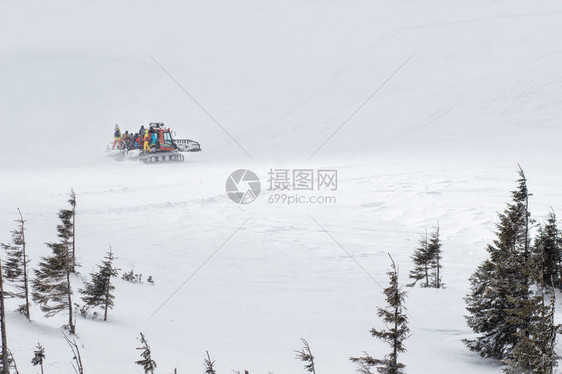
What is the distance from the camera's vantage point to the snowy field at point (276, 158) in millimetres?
14242

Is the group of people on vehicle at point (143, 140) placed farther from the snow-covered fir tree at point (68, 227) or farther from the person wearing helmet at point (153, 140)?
the snow-covered fir tree at point (68, 227)

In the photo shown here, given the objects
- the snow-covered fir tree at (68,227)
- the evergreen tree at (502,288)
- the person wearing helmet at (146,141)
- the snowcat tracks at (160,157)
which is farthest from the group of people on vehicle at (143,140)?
the evergreen tree at (502,288)

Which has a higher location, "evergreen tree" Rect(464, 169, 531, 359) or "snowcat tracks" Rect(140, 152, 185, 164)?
"snowcat tracks" Rect(140, 152, 185, 164)

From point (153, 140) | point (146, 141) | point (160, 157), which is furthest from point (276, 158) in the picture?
point (146, 141)

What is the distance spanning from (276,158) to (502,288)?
3893cm

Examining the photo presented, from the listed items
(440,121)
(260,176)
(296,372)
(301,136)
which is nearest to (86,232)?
(296,372)

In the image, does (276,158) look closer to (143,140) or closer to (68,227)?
(143,140)

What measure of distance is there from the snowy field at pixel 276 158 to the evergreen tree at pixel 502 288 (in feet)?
1.79

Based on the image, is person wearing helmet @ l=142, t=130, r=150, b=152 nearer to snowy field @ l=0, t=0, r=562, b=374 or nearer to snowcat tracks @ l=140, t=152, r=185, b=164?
snowcat tracks @ l=140, t=152, r=185, b=164

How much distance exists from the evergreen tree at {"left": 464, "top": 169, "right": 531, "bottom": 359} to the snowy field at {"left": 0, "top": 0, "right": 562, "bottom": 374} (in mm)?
544

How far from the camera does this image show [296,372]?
12.0m

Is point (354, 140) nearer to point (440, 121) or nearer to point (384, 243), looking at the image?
point (440, 121)

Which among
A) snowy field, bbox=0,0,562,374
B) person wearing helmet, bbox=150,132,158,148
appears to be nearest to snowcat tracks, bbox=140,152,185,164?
person wearing helmet, bbox=150,132,158,148

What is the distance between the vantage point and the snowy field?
14.2m
